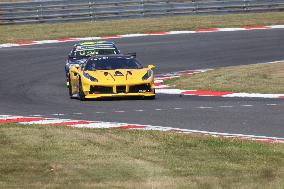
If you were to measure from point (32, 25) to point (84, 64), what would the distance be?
19.5 m

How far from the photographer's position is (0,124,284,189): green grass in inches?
427

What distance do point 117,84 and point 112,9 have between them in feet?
71.1

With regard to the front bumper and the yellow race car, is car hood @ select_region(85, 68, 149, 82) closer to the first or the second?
the yellow race car

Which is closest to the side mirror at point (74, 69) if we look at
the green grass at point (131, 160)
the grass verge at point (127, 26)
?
the green grass at point (131, 160)

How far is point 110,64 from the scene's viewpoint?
24.2 metres

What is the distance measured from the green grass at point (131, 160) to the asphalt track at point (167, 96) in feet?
6.84

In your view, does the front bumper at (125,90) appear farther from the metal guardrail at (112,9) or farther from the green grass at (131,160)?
the metal guardrail at (112,9)

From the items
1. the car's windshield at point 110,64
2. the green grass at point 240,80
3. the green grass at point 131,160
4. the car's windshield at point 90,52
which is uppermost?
the green grass at point 131,160

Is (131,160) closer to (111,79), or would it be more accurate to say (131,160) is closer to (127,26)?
(111,79)

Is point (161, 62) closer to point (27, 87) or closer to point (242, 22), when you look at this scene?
point (27, 87)

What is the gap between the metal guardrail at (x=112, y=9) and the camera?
4359cm

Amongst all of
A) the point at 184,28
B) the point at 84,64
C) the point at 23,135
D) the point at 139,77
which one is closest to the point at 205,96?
the point at 139,77

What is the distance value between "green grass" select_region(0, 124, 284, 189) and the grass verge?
2520 cm

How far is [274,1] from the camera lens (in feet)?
151
